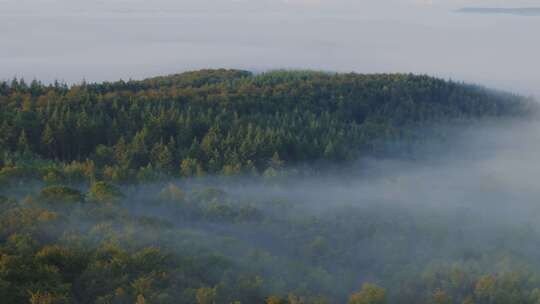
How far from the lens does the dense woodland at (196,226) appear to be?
5828 centimetres

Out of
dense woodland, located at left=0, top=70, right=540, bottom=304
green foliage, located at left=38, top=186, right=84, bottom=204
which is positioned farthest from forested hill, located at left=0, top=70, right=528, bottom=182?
green foliage, located at left=38, top=186, right=84, bottom=204

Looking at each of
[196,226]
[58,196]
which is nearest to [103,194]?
[58,196]

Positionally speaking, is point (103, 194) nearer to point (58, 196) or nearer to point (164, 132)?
point (58, 196)

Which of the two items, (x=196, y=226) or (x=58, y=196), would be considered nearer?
(x=58, y=196)

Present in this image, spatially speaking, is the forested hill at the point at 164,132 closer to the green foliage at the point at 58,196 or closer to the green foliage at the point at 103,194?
the green foliage at the point at 103,194

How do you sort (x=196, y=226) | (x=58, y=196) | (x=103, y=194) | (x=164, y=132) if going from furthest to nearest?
(x=164, y=132), (x=196, y=226), (x=103, y=194), (x=58, y=196)

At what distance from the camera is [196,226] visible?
275 ft

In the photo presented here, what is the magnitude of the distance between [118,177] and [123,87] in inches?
3918

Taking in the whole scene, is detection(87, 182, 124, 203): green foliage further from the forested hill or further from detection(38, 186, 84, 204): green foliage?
the forested hill

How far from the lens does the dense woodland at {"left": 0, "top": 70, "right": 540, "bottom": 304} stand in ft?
191

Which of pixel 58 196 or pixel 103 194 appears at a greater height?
pixel 58 196

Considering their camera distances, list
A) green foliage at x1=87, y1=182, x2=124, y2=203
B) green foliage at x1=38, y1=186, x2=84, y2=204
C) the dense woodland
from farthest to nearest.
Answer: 1. green foliage at x1=87, y1=182, x2=124, y2=203
2. green foliage at x1=38, y1=186, x2=84, y2=204
3. the dense woodland

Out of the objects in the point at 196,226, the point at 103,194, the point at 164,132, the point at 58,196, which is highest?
the point at 164,132

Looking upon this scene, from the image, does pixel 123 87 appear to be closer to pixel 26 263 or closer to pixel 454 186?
pixel 454 186
